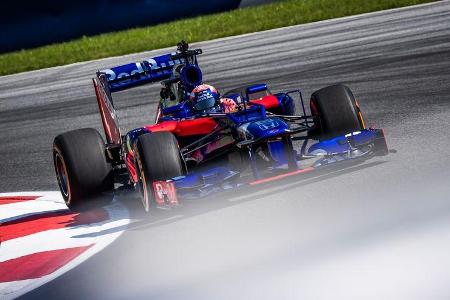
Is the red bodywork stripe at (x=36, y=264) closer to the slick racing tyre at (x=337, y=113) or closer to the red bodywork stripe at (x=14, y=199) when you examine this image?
the slick racing tyre at (x=337, y=113)

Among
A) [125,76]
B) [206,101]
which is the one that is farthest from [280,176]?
[125,76]

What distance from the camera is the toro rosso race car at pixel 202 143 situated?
6801 millimetres

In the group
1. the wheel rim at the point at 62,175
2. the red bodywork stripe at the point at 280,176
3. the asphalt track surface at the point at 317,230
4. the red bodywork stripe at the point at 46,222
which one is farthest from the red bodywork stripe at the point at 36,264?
the wheel rim at the point at 62,175

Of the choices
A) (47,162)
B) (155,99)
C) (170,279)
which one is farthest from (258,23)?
(170,279)

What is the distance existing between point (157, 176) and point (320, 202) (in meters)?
1.14

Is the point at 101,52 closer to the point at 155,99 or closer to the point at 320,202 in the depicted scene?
the point at 155,99

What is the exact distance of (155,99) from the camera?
47.9ft

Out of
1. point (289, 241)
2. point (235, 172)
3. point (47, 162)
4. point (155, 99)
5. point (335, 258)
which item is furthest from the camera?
point (155, 99)

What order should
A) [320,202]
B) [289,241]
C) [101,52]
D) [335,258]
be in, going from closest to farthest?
[335,258]
[289,241]
[320,202]
[101,52]

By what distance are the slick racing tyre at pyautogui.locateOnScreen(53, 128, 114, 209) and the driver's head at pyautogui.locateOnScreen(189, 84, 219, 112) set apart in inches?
32.9

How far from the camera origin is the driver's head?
8.01m

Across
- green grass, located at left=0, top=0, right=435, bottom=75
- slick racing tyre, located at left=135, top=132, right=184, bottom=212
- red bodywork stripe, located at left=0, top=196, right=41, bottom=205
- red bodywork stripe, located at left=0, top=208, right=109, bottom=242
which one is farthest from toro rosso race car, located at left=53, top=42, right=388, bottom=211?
green grass, located at left=0, top=0, right=435, bottom=75

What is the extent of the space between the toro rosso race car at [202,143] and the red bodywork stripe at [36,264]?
0.79 m

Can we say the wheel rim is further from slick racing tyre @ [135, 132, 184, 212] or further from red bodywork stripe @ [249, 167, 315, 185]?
red bodywork stripe @ [249, 167, 315, 185]
